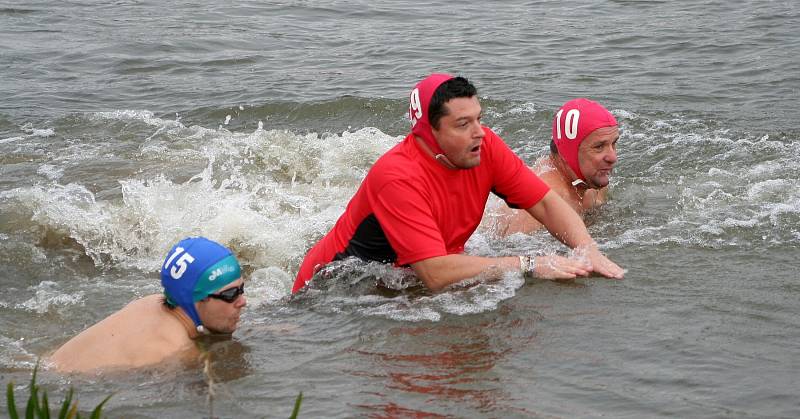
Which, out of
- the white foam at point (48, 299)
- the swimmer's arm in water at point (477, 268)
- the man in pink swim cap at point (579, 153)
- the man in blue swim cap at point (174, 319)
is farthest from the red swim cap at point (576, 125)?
the white foam at point (48, 299)

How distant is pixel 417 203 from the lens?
6934 millimetres

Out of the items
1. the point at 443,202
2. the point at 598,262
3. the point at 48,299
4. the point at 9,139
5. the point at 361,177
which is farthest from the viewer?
the point at 9,139

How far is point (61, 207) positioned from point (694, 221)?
573 centimetres

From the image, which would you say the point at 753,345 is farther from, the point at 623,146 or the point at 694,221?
the point at 623,146

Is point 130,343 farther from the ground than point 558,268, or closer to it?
closer to it

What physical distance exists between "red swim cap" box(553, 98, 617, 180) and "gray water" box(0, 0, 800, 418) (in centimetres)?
66

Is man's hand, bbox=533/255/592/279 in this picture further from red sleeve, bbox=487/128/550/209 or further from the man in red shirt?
red sleeve, bbox=487/128/550/209

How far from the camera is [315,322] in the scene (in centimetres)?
714

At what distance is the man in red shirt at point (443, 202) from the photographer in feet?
22.8

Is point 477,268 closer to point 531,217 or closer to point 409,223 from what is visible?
point 409,223

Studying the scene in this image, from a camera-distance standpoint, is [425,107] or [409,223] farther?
[425,107]

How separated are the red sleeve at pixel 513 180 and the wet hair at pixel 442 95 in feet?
1.55

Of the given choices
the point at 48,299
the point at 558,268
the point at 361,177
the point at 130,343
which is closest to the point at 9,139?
the point at 361,177

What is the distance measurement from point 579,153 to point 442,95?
83.6 inches
